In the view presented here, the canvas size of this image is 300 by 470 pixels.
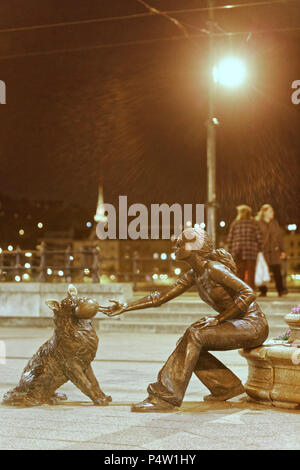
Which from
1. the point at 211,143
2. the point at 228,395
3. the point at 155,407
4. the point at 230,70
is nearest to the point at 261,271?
the point at 211,143

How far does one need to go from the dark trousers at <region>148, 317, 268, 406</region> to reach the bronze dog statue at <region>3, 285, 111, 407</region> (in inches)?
24.2

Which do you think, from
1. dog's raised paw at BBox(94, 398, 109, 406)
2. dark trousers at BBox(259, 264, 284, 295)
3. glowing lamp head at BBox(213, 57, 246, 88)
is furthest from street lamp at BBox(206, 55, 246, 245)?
dog's raised paw at BBox(94, 398, 109, 406)

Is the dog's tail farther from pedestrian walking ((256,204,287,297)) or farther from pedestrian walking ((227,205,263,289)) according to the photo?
pedestrian walking ((256,204,287,297))

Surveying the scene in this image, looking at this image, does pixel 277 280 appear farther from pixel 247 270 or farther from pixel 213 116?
pixel 213 116

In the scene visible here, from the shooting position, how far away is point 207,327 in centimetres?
635

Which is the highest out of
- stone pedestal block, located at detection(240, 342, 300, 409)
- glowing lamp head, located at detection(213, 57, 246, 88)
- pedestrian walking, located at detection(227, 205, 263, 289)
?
glowing lamp head, located at detection(213, 57, 246, 88)

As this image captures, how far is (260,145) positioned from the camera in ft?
74.6

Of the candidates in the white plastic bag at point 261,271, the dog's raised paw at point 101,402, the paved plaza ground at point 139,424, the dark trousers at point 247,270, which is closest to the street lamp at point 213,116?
the white plastic bag at point 261,271

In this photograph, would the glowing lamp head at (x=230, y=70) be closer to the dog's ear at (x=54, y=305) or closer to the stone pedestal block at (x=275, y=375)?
the stone pedestal block at (x=275, y=375)

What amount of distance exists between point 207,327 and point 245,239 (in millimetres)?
8342

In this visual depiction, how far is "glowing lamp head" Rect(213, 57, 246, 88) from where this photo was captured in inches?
643

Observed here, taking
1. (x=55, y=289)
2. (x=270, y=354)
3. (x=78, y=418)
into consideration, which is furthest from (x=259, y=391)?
(x=55, y=289)
